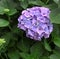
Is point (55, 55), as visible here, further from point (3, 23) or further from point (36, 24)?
point (3, 23)

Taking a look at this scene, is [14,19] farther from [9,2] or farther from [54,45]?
[54,45]

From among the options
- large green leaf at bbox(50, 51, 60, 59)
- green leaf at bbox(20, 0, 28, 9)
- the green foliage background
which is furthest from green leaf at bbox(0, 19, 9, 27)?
large green leaf at bbox(50, 51, 60, 59)

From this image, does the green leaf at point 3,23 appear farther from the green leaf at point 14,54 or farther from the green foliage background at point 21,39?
the green leaf at point 14,54

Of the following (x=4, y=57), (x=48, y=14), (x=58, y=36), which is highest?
(x=48, y=14)

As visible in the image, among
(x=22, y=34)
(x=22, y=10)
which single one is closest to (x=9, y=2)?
(x=22, y=10)

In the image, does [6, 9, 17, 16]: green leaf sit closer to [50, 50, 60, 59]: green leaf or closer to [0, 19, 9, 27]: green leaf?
[0, 19, 9, 27]: green leaf
